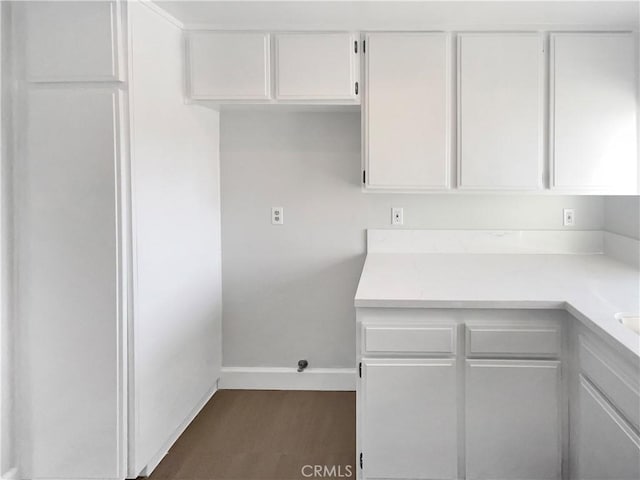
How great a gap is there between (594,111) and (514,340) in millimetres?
1363

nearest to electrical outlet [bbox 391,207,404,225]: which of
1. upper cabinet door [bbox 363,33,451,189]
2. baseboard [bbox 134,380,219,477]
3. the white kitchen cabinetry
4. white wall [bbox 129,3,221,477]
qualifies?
upper cabinet door [bbox 363,33,451,189]

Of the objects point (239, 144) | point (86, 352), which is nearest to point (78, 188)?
point (86, 352)

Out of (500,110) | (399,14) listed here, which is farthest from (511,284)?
(399,14)

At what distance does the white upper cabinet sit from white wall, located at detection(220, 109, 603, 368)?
1202 millimetres

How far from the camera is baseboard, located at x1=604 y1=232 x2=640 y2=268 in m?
2.81

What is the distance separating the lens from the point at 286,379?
3.43m

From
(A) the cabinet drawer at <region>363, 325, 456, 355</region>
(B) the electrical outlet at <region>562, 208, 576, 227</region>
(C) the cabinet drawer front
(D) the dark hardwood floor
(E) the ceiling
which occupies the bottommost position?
Answer: (D) the dark hardwood floor

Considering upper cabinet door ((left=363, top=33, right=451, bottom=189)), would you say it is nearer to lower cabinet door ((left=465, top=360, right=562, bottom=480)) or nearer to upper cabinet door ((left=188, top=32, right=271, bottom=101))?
upper cabinet door ((left=188, top=32, right=271, bottom=101))

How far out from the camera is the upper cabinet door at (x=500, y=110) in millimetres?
2746

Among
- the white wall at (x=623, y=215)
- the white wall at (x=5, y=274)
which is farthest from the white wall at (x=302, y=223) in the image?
the white wall at (x=5, y=274)

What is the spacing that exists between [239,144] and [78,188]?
1.29m

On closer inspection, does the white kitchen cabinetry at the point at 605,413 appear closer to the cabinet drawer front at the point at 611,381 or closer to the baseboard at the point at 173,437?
the cabinet drawer front at the point at 611,381

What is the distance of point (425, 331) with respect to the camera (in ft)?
7.00

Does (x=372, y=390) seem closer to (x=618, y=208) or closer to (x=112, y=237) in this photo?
(x=112, y=237)
